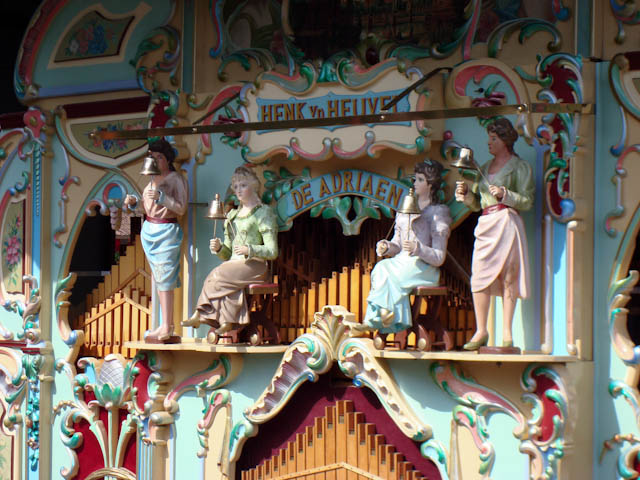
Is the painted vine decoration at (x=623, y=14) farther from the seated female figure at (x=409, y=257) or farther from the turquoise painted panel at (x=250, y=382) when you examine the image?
the turquoise painted panel at (x=250, y=382)

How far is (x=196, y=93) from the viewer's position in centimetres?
880

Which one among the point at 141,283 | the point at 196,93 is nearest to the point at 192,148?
the point at 196,93

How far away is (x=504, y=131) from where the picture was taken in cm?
756

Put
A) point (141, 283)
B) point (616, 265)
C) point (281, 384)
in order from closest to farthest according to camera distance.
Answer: point (616, 265)
point (281, 384)
point (141, 283)

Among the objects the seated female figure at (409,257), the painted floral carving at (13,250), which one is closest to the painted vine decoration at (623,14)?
the seated female figure at (409,257)

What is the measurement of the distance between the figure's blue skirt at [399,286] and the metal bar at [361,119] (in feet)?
2.40

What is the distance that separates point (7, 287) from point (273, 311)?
6.96 ft

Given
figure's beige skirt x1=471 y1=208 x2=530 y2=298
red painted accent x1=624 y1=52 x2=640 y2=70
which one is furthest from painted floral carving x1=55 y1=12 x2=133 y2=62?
red painted accent x1=624 y1=52 x2=640 y2=70

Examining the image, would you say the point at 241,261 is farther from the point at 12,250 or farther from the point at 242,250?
the point at 12,250

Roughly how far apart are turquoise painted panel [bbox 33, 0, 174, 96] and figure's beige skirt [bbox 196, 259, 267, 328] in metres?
1.54

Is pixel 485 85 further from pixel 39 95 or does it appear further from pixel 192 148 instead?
pixel 39 95

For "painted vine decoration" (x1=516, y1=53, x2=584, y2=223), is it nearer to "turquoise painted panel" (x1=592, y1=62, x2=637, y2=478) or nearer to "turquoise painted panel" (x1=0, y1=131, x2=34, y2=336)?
"turquoise painted panel" (x1=592, y1=62, x2=637, y2=478)

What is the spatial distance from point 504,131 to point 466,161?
31 centimetres

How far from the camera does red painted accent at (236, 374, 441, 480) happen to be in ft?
26.2
